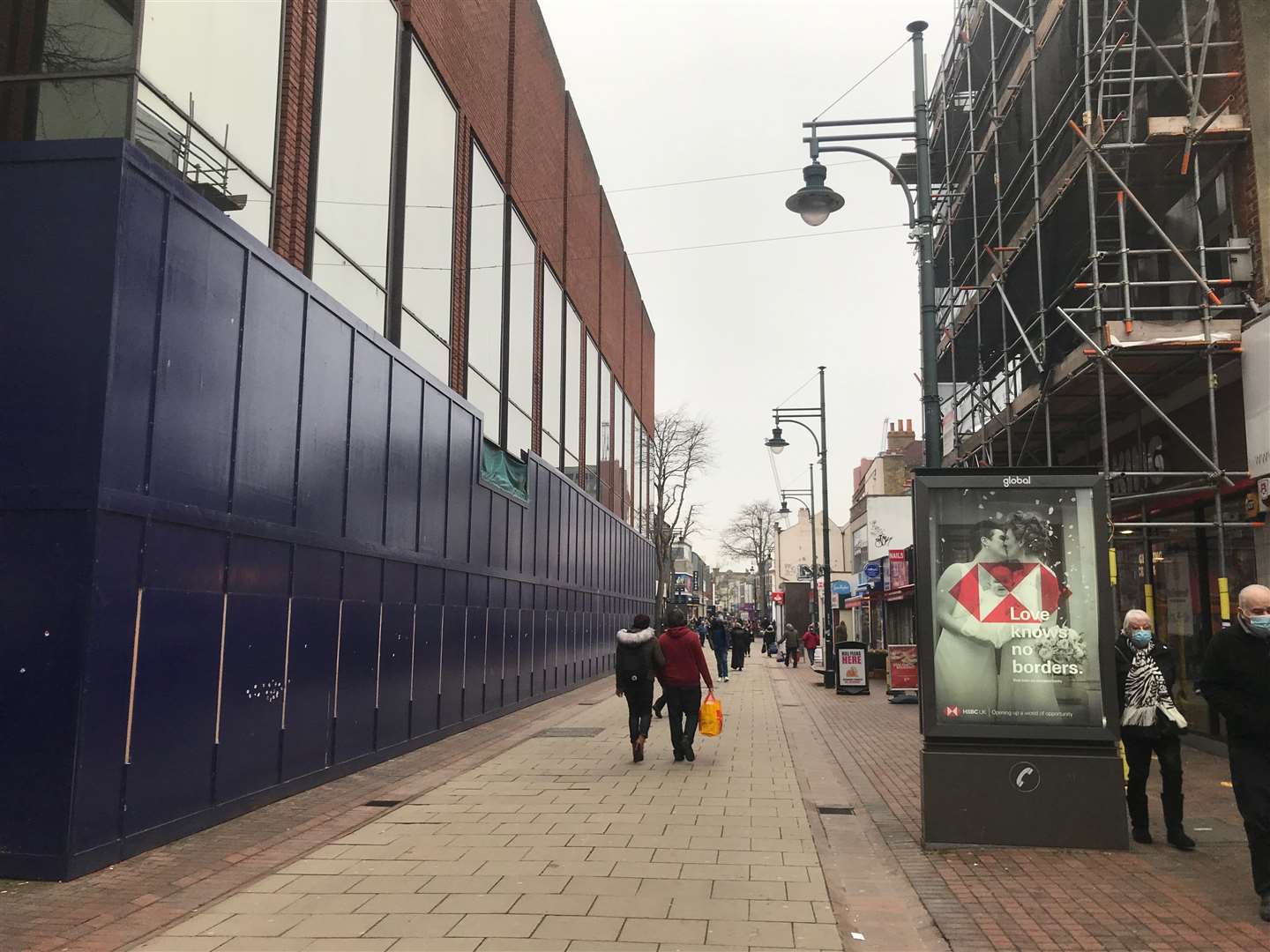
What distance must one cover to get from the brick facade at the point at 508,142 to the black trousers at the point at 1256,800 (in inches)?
384

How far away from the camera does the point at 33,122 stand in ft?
27.5

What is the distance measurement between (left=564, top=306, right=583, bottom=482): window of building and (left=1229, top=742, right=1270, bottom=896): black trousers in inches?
858

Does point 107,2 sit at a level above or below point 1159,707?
above

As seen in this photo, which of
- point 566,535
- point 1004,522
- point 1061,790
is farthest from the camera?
point 566,535

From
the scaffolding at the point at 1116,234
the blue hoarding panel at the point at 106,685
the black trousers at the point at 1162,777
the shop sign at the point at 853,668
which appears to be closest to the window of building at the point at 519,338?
the shop sign at the point at 853,668

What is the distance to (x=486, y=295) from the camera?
64.0ft

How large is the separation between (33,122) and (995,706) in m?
8.90

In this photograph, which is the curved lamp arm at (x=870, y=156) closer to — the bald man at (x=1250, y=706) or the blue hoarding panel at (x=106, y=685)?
A: the bald man at (x=1250, y=706)

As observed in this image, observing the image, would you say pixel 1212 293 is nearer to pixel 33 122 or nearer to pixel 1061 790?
pixel 1061 790

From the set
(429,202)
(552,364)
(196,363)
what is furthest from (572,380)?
(196,363)

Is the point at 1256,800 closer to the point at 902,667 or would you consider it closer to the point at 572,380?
the point at 902,667

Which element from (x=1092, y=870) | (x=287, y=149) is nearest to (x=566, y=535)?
(x=287, y=149)

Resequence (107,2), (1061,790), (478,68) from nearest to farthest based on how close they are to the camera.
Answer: (1061,790)
(107,2)
(478,68)

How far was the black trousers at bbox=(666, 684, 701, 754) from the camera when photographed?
476 inches
